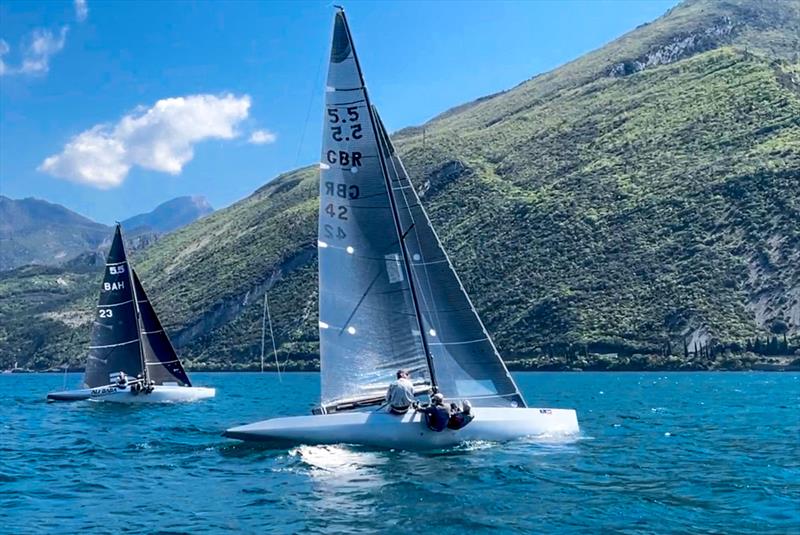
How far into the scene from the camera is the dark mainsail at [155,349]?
52.4m

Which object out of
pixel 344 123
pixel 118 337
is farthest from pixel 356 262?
pixel 118 337

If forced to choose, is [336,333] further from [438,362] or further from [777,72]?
[777,72]

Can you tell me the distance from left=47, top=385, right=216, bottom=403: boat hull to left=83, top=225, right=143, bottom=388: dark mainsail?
0.95 meters

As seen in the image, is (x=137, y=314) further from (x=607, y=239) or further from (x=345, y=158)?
(x=607, y=239)

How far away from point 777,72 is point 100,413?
135368 mm

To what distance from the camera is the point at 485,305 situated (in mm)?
117875

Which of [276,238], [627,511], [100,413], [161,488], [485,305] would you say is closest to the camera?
[627,511]

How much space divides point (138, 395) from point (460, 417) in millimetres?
31897

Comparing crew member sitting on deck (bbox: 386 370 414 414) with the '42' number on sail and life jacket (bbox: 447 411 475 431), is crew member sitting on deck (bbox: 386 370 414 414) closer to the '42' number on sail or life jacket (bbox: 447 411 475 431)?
life jacket (bbox: 447 411 475 431)

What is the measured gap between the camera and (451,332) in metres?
23.3

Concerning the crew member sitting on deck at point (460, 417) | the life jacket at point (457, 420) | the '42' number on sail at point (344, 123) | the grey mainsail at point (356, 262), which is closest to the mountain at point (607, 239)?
the grey mainsail at point (356, 262)

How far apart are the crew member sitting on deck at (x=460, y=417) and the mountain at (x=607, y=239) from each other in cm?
7832

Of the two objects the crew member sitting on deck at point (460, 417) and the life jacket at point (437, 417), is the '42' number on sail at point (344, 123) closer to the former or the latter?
the life jacket at point (437, 417)

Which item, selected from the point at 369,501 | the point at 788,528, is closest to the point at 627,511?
the point at 788,528
